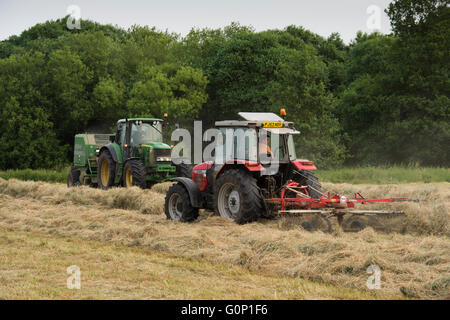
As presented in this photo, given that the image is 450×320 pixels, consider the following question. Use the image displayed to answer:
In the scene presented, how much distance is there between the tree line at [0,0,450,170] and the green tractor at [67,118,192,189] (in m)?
10.4

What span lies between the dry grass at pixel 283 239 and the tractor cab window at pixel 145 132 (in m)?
2.99

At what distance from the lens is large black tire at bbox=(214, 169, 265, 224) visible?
10.2 meters

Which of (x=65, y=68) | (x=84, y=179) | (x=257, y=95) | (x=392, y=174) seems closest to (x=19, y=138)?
(x=65, y=68)

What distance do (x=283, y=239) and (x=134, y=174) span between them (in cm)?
817

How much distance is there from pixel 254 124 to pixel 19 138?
3013 centimetres

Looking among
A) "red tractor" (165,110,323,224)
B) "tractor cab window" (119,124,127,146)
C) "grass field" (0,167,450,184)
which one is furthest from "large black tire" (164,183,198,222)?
"grass field" (0,167,450,184)

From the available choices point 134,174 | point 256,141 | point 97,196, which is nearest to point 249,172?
point 256,141

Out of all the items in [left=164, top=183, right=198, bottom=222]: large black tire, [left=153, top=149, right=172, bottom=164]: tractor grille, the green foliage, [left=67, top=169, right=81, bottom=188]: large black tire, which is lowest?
[left=164, top=183, right=198, bottom=222]: large black tire

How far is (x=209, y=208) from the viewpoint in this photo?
11422mm

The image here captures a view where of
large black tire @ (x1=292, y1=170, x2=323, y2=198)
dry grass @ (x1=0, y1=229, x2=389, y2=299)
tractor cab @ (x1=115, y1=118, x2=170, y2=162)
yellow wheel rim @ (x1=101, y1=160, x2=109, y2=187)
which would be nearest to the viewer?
dry grass @ (x1=0, y1=229, x2=389, y2=299)

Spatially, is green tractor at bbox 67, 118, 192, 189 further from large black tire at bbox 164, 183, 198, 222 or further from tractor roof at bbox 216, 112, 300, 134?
tractor roof at bbox 216, 112, 300, 134

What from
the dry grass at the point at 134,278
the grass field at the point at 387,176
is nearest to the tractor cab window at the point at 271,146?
the dry grass at the point at 134,278
